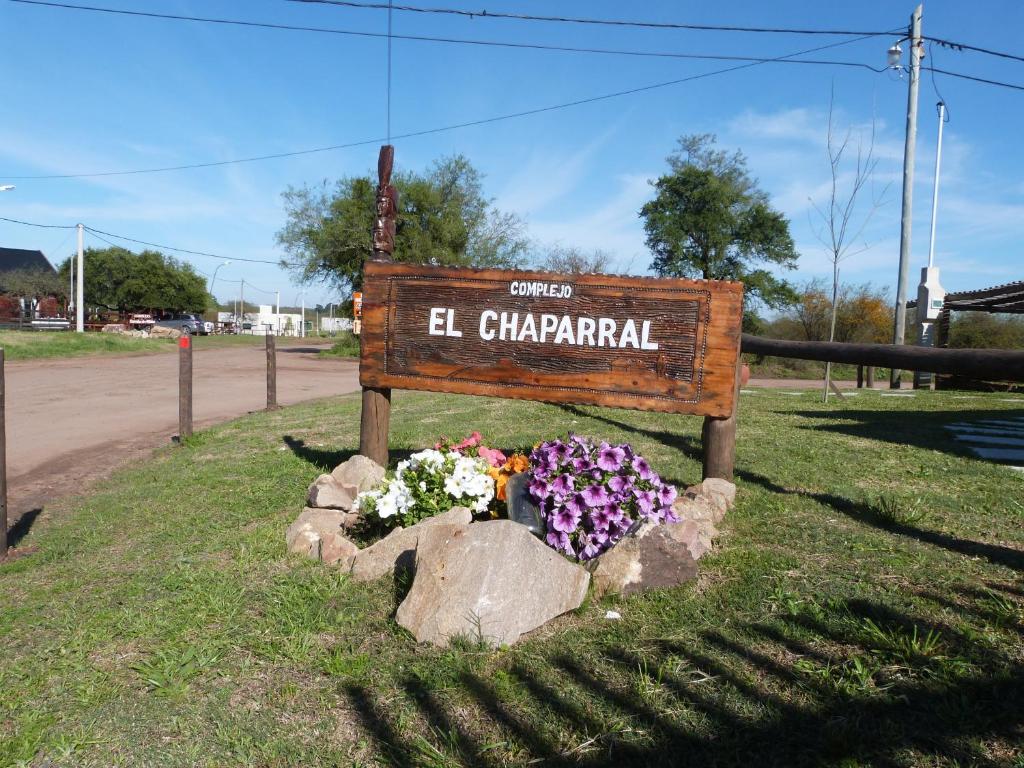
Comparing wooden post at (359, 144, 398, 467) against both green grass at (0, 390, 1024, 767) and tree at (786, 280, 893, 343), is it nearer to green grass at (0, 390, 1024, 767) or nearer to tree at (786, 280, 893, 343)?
green grass at (0, 390, 1024, 767)

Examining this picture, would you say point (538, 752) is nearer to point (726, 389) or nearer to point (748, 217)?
point (726, 389)

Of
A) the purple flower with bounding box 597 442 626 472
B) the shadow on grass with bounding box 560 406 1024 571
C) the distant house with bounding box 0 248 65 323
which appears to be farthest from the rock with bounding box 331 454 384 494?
the distant house with bounding box 0 248 65 323

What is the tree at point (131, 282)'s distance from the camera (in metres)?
63.0

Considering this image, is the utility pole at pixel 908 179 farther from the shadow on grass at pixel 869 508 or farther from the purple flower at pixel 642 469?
the purple flower at pixel 642 469

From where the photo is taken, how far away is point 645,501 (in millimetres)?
3891

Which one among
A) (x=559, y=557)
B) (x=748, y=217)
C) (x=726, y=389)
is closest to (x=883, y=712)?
(x=559, y=557)

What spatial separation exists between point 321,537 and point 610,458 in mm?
1778

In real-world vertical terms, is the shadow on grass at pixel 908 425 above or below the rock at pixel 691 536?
above

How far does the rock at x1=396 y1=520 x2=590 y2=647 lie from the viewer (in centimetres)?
320

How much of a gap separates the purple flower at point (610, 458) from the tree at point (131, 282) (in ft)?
222

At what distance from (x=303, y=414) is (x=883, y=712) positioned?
952 centimetres

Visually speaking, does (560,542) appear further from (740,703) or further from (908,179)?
(908,179)

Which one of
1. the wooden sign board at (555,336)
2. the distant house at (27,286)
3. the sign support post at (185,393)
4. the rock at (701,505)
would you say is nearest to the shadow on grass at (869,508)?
the rock at (701,505)

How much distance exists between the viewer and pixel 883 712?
2451 mm
